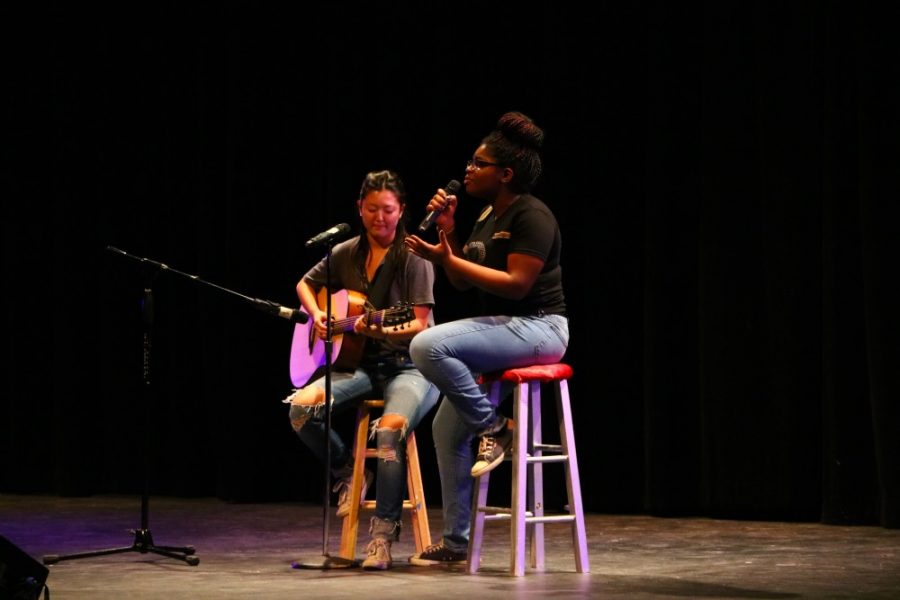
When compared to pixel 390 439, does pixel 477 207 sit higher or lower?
higher

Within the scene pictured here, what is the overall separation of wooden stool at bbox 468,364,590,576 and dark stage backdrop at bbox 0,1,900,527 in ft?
4.21

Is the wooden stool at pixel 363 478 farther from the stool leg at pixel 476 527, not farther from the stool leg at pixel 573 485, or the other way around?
the stool leg at pixel 573 485

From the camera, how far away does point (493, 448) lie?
163 inches

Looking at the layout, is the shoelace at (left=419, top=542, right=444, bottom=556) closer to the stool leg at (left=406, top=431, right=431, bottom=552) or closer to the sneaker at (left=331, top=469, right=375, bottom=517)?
the stool leg at (left=406, top=431, right=431, bottom=552)

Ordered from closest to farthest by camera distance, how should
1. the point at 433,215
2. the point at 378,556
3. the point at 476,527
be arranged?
the point at 433,215 → the point at 476,527 → the point at 378,556

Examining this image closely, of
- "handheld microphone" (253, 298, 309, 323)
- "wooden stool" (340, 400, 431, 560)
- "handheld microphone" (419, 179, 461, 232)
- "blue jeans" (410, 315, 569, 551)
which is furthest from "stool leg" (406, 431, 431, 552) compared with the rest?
"handheld microphone" (419, 179, 461, 232)

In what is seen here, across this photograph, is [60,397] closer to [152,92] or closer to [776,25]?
[152,92]

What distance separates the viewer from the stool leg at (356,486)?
446 centimetres

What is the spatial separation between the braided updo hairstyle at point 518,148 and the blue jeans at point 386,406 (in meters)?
0.80

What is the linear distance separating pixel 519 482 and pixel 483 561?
563 millimetres

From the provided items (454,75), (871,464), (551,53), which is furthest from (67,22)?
(871,464)

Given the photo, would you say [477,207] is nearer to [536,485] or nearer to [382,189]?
[382,189]

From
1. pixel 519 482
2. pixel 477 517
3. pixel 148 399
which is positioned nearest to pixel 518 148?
pixel 519 482

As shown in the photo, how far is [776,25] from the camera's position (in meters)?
5.75
